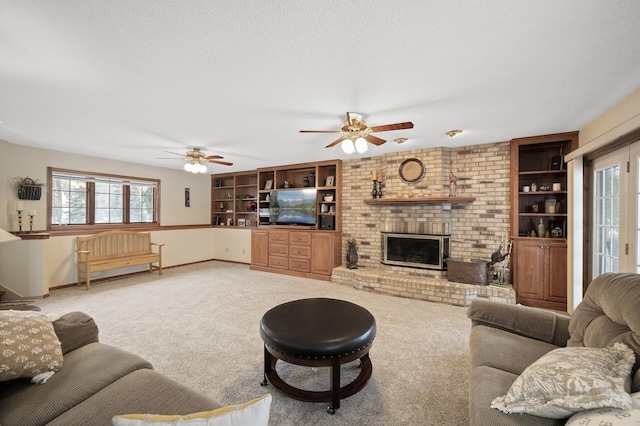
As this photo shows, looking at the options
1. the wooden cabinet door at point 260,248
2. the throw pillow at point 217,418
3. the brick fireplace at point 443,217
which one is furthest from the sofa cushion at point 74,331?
the wooden cabinet door at point 260,248

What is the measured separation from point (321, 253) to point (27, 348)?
171 inches

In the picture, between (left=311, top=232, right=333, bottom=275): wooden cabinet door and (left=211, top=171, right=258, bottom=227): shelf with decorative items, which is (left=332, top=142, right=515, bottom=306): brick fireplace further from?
(left=211, top=171, right=258, bottom=227): shelf with decorative items

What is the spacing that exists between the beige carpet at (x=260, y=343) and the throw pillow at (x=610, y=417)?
3.14 ft

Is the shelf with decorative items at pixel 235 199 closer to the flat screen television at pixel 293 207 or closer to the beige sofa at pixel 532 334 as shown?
the flat screen television at pixel 293 207

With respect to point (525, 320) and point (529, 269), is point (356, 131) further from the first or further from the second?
point (529, 269)

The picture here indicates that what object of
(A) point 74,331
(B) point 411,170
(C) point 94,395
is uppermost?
(B) point 411,170

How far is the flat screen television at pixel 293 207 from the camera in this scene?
5.74m

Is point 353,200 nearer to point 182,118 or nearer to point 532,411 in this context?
point 182,118

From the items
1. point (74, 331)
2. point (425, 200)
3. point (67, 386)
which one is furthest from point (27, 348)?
point (425, 200)

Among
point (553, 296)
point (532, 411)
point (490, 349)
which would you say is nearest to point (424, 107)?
point (490, 349)

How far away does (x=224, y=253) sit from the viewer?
7199mm

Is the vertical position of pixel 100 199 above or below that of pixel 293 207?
above

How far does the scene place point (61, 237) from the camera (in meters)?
4.66

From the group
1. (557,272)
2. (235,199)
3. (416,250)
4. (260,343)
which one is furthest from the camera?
(235,199)
